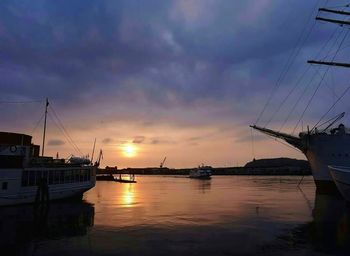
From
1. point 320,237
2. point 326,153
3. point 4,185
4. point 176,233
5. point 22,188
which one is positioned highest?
point 326,153

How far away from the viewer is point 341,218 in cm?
3241

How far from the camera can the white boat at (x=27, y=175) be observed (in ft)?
133

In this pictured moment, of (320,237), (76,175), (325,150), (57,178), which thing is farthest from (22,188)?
(325,150)

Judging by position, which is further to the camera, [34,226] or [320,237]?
[34,226]

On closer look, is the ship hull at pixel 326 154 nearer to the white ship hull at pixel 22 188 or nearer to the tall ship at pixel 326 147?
the tall ship at pixel 326 147

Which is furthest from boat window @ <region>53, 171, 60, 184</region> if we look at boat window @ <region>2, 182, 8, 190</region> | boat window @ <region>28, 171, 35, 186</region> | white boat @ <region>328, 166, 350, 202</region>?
white boat @ <region>328, 166, 350, 202</region>

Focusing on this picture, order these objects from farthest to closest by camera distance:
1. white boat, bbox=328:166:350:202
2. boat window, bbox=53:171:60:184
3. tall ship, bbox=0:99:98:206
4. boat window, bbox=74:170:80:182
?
boat window, bbox=74:170:80:182 < boat window, bbox=53:171:60:184 < tall ship, bbox=0:99:98:206 < white boat, bbox=328:166:350:202

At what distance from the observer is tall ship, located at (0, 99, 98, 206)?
40.6 m

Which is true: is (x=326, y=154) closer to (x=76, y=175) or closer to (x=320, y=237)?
(x=76, y=175)

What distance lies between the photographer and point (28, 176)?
43031mm

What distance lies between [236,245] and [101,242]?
7268 mm

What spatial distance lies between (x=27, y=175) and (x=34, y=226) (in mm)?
16395

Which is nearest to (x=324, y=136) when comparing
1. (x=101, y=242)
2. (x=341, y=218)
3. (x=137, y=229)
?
(x=341, y=218)

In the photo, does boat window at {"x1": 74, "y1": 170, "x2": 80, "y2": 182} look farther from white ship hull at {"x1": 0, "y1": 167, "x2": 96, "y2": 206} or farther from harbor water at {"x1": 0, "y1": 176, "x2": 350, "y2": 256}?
harbor water at {"x1": 0, "y1": 176, "x2": 350, "y2": 256}
